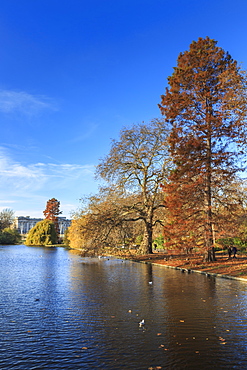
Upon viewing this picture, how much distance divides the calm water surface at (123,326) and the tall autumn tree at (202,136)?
344 inches

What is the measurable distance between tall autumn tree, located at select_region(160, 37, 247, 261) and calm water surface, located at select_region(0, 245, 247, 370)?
875 cm

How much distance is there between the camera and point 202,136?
26234 millimetres

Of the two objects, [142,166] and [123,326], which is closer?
[123,326]

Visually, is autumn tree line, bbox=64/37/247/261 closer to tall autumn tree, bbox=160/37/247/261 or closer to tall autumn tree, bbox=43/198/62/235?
tall autumn tree, bbox=160/37/247/261

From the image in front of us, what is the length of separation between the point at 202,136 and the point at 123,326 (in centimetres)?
1919

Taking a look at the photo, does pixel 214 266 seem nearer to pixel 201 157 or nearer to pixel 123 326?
pixel 201 157

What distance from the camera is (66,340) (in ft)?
30.2

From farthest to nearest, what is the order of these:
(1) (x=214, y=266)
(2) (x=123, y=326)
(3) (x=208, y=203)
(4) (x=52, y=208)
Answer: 1. (4) (x=52, y=208)
2. (3) (x=208, y=203)
3. (1) (x=214, y=266)
4. (2) (x=123, y=326)

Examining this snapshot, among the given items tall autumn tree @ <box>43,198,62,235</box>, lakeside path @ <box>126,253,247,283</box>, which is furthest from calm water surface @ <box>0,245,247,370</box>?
tall autumn tree @ <box>43,198,62,235</box>

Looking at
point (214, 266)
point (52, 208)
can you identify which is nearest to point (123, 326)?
point (214, 266)

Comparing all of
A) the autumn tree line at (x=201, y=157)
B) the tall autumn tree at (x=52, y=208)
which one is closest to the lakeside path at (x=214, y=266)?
the autumn tree line at (x=201, y=157)

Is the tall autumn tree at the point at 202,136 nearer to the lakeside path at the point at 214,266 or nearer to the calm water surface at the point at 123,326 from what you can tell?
the lakeside path at the point at 214,266

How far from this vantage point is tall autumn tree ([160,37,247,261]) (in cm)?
2597

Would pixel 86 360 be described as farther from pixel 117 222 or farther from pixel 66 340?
pixel 117 222
